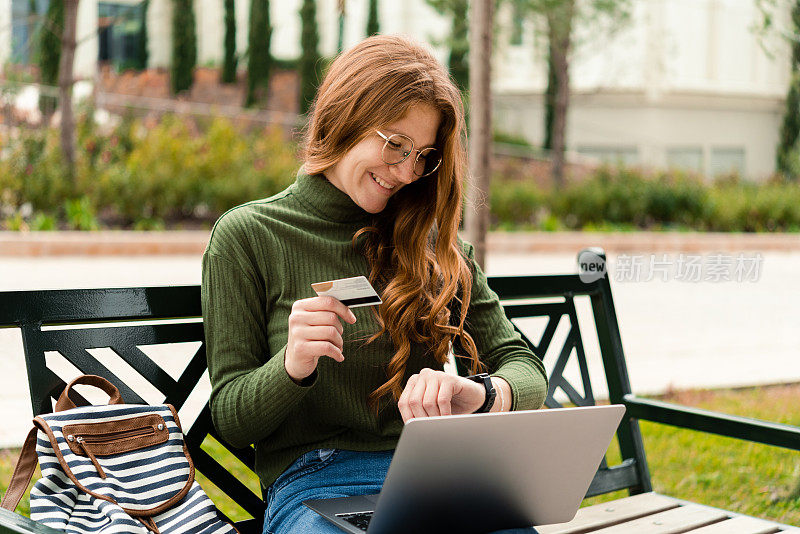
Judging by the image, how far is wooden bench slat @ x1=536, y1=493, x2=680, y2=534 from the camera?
7.39 ft

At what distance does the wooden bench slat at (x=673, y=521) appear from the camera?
2262 mm

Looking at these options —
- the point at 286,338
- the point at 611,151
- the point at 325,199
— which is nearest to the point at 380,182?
the point at 325,199

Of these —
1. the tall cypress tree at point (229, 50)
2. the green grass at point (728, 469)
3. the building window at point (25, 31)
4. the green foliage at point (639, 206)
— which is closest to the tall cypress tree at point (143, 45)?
the tall cypress tree at point (229, 50)

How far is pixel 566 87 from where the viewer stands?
56.2 ft

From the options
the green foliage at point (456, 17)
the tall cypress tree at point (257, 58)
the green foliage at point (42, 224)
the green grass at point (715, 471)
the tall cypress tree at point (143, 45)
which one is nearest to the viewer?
the green grass at point (715, 471)

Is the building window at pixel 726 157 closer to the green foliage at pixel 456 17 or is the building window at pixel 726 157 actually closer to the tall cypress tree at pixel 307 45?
the green foliage at pixel 456 17

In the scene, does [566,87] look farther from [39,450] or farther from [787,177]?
[39,450]

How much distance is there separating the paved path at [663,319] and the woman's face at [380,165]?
2297 millimetres

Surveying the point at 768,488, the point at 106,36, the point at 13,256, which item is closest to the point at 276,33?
the point at 106,36

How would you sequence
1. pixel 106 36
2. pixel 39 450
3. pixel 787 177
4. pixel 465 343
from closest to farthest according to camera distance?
pixel 39 450 < pixel 465 343 < pixel 787 177 < pixel 106 36

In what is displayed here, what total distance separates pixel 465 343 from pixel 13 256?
923cm

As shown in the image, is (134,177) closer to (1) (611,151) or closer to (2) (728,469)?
(2) (728,469)

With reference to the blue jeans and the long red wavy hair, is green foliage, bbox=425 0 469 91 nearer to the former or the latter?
the long red wavy hair

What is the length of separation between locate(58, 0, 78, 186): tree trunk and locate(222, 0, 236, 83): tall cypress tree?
914 cm
